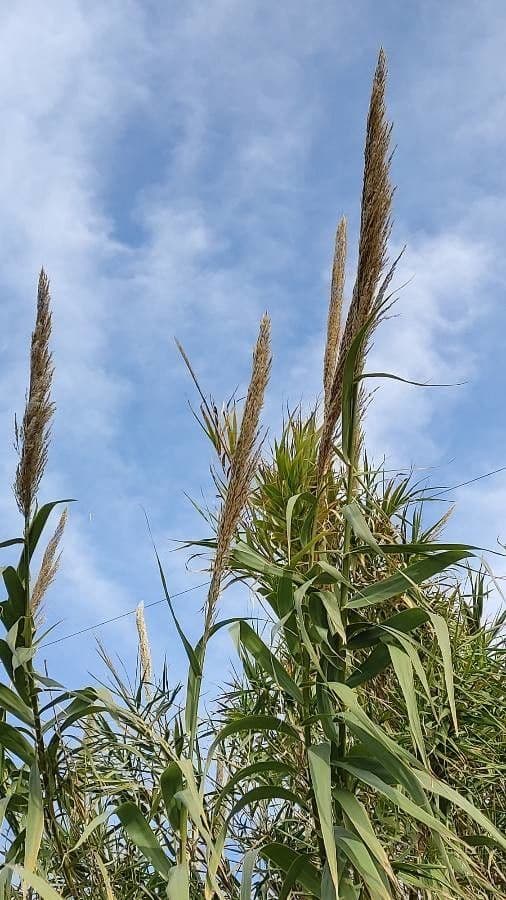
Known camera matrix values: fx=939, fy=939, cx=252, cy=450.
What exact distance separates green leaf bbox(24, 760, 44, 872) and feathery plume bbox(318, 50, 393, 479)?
2.05 feet

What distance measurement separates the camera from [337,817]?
1395mm

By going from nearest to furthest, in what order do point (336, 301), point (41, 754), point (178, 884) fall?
1. point (178, 884)
2. point (41, 754)
3. point (336, 301)

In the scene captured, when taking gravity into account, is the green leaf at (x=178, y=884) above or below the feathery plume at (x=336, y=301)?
below

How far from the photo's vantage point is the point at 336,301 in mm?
2613

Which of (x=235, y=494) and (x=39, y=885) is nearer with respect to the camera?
(x=39, y=885)

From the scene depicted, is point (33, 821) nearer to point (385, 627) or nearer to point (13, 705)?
point (13, 705)

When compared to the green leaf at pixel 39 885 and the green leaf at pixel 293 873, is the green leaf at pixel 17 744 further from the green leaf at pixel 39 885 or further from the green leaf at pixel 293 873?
the green leaf at pixel 293 873

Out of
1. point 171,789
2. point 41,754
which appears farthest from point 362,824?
point 41,754

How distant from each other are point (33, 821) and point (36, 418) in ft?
1.92

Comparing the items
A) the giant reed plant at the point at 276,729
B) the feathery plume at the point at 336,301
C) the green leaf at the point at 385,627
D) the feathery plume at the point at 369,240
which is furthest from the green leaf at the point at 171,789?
the feathery plume at the point at 336,301

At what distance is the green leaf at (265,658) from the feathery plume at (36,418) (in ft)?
1.26

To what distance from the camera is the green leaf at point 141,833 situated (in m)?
1.34

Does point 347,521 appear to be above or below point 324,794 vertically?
above

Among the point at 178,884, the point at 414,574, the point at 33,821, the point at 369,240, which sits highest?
the point at 369,240
